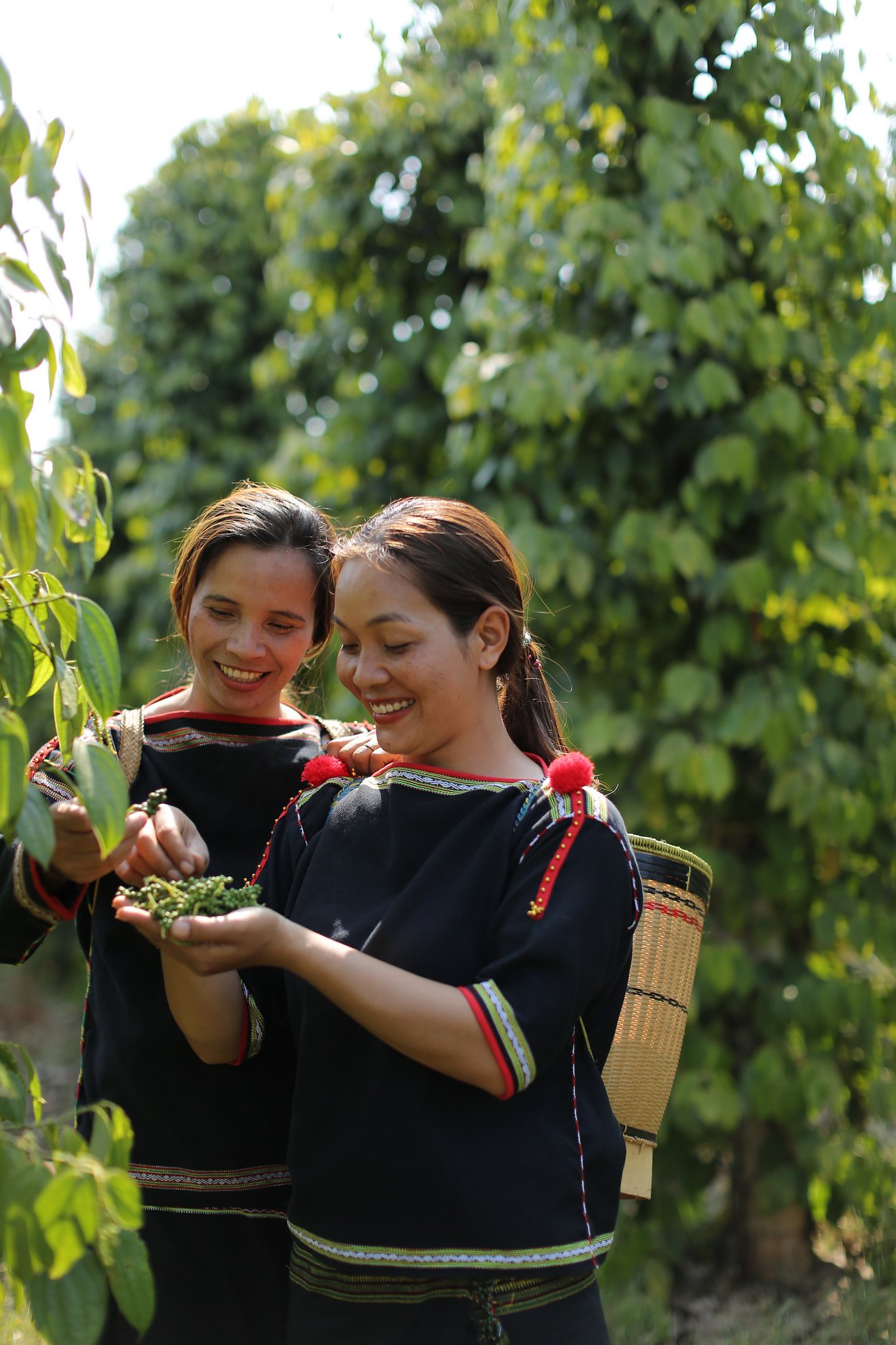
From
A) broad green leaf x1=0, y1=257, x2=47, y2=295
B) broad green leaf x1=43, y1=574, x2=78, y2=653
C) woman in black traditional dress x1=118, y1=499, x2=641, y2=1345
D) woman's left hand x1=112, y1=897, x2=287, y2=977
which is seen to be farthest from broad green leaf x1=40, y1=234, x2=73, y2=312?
woman's left hand x1=112, y1=897, x2=287, y2=977

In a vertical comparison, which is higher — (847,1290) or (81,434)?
(81,434)

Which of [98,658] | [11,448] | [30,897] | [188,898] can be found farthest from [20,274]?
[30,897]

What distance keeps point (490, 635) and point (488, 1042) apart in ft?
1.68

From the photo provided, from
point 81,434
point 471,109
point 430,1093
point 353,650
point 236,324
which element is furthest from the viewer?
point 81,434

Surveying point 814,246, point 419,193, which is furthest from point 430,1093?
point 419,193

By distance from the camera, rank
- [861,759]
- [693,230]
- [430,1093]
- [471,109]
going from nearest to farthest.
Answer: [430,1093] < [693,230] < [861,759] < [471,109]

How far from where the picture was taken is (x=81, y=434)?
6.11 m

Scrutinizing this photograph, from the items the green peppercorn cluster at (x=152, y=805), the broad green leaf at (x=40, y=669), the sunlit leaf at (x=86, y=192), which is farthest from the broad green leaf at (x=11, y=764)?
the sunlit leaf at (x=86, y=192)

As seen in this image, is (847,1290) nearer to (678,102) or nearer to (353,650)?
(353,650)

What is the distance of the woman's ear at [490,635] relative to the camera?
1.56 m

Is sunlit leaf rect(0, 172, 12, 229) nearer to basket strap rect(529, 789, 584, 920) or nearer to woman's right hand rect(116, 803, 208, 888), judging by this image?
woman's right hand rect(116, 803, 208, 888)

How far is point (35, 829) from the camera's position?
110 cm

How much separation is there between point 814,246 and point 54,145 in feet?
7.25

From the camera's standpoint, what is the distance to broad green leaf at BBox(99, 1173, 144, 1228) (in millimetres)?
1016
